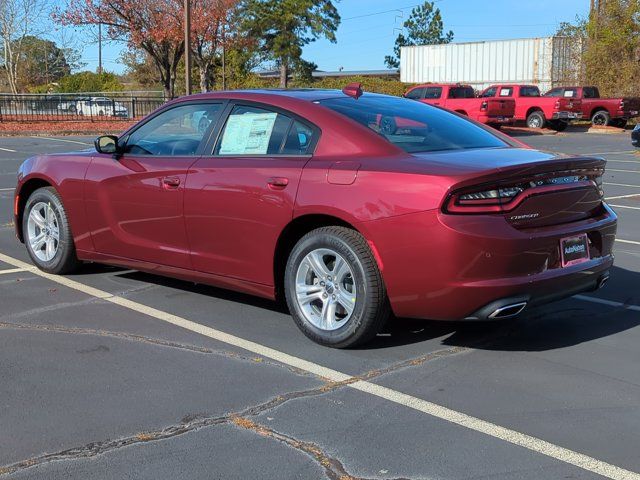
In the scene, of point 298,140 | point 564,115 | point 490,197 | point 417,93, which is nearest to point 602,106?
point 564,115

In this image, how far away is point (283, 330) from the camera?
502 cm

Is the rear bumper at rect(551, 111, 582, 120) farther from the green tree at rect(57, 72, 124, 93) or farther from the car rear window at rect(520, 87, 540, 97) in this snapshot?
the green tree at rect(57, 72, 124, 93)

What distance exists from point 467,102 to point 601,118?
26.3 feet

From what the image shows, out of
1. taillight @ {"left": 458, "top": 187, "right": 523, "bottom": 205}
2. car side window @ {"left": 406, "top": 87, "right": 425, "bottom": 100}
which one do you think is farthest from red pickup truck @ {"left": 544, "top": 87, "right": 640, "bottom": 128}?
taillight @ {"left": 458, "top": 187, "right": 523, "bottom": 205}

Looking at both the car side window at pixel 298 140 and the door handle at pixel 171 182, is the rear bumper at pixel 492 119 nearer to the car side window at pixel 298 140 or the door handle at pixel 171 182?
the door handle at pixel 171 182

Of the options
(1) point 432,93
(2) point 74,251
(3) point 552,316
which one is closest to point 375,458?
(3) point 552,316

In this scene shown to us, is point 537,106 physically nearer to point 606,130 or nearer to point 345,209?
point 606,130

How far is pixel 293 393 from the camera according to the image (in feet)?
12.9

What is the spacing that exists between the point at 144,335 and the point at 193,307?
70cm

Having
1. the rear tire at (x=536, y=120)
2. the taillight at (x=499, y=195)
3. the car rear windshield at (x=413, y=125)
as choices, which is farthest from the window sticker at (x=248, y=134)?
the rear tire at (x=536, y=120)

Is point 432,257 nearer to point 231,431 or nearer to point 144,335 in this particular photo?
point 231,431

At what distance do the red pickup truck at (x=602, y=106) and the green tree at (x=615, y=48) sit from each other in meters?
4.79

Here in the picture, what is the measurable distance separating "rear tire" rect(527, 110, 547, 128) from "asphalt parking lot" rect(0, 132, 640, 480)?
29.1 m

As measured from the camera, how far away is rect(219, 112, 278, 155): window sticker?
5.04 m
